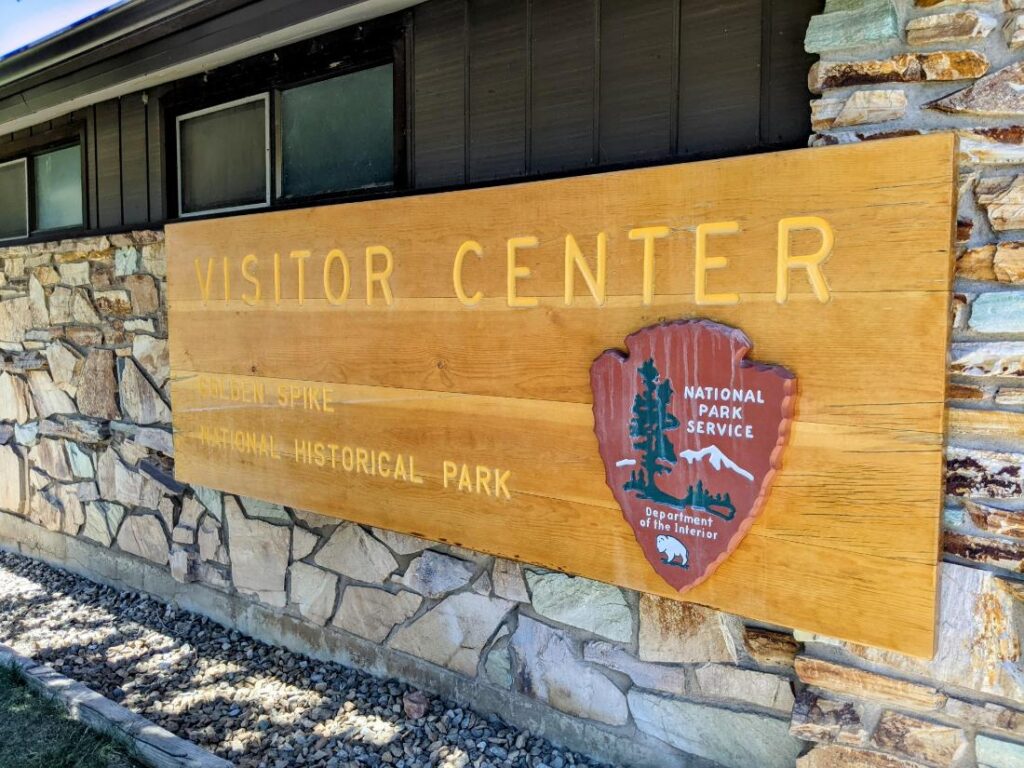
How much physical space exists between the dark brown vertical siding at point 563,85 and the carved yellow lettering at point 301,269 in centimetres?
97

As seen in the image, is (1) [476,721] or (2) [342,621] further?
(2) [342,621]

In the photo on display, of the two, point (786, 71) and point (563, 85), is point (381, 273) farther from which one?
point (786, 71)

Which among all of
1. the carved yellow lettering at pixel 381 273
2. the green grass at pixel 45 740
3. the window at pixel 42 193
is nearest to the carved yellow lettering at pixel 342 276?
the carved yellow lettering at pixel 381 273

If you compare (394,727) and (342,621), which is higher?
(342,621)

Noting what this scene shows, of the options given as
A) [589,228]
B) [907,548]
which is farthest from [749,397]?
[589,228]

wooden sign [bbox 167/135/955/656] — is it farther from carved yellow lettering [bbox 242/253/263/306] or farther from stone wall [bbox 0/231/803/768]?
stone wall [bbox 0/231/803/768]

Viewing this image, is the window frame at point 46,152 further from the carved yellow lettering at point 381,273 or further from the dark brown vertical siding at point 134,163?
the carved yellow lettering at point 381,273

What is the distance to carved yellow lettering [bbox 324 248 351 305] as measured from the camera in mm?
2742

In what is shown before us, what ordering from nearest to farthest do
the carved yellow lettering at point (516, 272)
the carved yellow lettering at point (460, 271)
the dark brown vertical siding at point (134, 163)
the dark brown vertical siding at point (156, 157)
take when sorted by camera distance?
the carved yellow lettering at point (516, 272), the carved yellow lettering at point (460, 271), the dark brown vertical siding at point (156, 157), the dark brown vertical siding at point (134, 163)

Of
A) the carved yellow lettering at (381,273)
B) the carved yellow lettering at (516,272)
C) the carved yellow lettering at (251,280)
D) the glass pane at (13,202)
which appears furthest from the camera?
the glass pane at (13,202)

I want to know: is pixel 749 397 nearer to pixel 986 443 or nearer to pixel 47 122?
pixel 986 443

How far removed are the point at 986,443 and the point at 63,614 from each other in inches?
174

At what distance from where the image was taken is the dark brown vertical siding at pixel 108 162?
13.8ft

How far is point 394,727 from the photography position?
9.30ft
